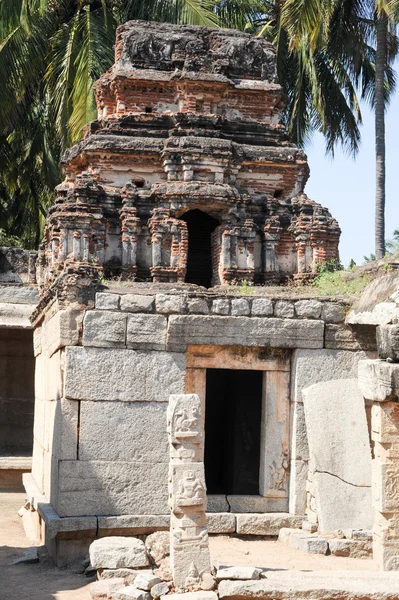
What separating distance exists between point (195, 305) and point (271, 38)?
2105 centimetres

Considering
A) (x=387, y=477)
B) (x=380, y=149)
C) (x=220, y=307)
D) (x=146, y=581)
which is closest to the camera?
(x=146, y=581)

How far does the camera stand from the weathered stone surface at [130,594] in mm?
7582

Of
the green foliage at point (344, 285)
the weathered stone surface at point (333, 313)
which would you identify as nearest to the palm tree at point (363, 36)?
the green foliage at point (344, 285)

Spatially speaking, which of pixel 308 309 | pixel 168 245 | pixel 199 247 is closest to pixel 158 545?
pixel 308 309

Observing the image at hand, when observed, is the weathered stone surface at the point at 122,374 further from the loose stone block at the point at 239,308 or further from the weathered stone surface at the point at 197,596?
the weathered stone surface at the point at 197,596

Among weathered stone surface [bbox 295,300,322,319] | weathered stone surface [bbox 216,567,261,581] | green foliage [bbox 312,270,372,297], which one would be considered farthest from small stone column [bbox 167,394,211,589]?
green foliage [bbox 312,270,372,297]

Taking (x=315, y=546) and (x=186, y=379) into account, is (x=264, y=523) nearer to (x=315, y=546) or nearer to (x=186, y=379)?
(x=315, y=546)

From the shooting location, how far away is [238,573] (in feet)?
24.2

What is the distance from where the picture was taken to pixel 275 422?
33.1 ft

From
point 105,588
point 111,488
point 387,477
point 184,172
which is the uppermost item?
point 184,172

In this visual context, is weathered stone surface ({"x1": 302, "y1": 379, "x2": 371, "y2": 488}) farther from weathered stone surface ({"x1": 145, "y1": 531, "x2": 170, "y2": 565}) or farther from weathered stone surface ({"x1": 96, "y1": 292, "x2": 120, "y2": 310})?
weathered stone surface ({"x1": 96, "y1": 292, "x2": 120, "y2": 310})

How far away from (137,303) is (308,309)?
2003 mm

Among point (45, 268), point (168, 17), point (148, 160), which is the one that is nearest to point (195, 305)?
point (148, 160)

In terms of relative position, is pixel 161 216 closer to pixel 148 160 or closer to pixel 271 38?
pixel 148 160
